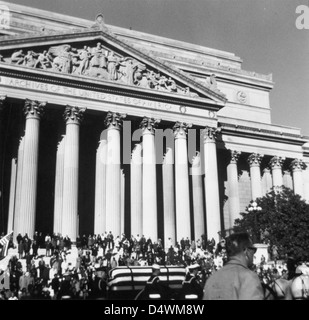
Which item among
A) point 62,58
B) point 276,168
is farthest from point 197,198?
point 62,58

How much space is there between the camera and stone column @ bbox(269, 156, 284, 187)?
5256 cm

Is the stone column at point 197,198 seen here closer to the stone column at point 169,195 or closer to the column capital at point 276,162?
the stone column at point 169,195

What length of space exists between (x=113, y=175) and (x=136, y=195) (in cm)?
368

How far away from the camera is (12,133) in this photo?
39406 millimetres

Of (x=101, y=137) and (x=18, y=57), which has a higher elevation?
(x=18, y=57)

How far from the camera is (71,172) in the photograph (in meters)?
36.4

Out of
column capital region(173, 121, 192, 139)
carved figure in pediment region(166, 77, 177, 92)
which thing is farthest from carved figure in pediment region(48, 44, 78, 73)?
column capital region(173, 121, 192, 139)

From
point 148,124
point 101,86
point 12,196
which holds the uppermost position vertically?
point 101,86

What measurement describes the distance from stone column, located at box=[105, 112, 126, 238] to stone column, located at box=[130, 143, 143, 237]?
Result: 8.43 feet

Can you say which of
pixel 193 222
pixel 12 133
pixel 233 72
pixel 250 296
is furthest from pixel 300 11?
pixel 233 72

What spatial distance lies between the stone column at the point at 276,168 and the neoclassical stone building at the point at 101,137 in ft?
37.9

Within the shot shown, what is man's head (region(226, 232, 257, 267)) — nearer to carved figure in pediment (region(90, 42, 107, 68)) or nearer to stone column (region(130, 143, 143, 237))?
stone column (region(130, 143, 143, 237))

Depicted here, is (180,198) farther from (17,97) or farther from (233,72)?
(233,72)

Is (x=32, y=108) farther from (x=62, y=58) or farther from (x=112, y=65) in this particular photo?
(x=112, y=65)
